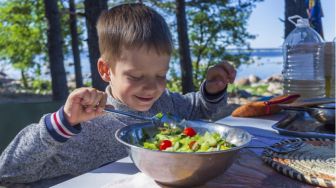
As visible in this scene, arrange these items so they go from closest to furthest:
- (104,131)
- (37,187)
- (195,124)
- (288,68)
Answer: (195,124), (37,187), (104,131), (288,68)

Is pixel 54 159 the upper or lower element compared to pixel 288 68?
lower

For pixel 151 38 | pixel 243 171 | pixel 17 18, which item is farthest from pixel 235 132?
pixel 17 18

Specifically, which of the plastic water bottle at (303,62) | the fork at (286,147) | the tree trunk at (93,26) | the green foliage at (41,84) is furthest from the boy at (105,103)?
the green foliage at (41,84)

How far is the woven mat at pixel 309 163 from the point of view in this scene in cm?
89

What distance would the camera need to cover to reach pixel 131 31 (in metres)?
1.45

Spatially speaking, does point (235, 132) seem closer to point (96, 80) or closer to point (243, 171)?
point (243, 171)

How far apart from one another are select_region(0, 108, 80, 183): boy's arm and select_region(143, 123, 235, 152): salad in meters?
0.30

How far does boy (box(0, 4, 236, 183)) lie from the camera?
115 cm

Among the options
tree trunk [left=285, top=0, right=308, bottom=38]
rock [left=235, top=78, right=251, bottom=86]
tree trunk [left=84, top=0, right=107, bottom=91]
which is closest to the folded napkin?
tree trunk [left=285, top=0, right=308, bottom=38]

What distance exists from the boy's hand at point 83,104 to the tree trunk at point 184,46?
4953 millimetres

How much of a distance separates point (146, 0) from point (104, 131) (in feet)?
19.0

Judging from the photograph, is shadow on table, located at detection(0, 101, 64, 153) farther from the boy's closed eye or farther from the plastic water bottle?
the plastic water bottle

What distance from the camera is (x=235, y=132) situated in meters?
1.00

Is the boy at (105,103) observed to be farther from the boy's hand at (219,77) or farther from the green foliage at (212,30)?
the green foliage at (212,30)
